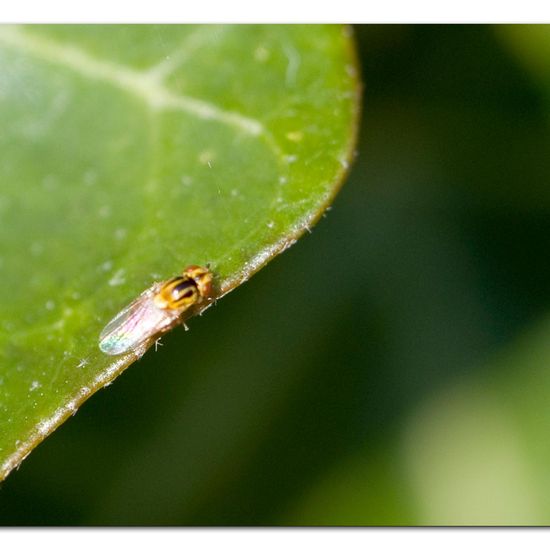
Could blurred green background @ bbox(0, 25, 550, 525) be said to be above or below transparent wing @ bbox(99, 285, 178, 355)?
below

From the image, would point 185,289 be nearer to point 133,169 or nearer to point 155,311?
point 155,311

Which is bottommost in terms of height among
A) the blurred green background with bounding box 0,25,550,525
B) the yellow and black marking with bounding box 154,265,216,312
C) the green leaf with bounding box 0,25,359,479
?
the blurred green background with bounding box 0,25,550,525

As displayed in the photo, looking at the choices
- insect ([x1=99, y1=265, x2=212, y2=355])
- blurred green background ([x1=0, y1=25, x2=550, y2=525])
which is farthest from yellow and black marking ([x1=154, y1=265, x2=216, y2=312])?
blurred green background ([x1=0, y1=25, x2=550, y2=525])

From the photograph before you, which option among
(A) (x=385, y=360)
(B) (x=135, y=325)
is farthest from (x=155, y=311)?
(A) (x=385, y=360)

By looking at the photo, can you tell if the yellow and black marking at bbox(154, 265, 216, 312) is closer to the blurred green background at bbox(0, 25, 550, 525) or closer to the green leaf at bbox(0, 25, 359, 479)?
the green leaf at bbox(0, 25, 359, 479)

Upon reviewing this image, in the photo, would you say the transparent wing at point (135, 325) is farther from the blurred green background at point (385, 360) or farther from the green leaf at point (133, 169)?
the blurred green background at point (385, 360)

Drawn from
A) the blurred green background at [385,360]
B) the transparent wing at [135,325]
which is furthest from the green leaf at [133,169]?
the blurred green background at [385,360]
